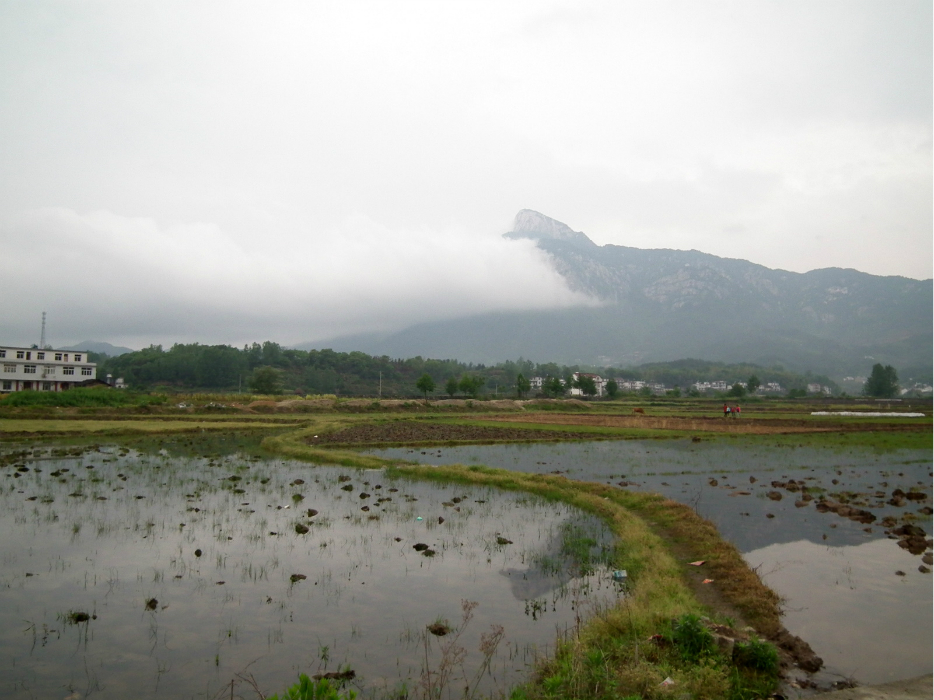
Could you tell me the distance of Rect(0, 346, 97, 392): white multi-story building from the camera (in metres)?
69.6

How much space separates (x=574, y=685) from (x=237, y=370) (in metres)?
132

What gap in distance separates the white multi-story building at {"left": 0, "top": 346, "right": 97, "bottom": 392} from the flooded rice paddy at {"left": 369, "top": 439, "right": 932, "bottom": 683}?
2617 inches

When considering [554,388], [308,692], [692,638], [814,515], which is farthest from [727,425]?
[554,388]

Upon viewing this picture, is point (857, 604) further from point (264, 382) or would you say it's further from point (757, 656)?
point (264, 382)

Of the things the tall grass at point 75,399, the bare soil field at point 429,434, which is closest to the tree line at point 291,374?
the tall grass at point 75,399

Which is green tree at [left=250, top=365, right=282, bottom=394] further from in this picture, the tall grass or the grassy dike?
the grassy dike

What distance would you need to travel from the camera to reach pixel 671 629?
736cm

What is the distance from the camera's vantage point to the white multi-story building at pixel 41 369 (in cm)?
6962

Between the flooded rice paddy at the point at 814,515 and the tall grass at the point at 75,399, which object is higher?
the tall grass at the point at 75,399

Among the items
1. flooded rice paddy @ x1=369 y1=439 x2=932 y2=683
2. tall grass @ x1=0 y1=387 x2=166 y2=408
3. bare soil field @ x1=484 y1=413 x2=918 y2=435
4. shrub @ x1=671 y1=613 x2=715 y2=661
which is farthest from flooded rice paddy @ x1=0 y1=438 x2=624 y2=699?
tall grass @ x1=0 y1=387 x2=166 y2=408

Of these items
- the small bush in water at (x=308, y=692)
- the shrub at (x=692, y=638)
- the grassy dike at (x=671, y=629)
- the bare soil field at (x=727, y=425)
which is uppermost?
the small bush in water at (x=308, y=692)

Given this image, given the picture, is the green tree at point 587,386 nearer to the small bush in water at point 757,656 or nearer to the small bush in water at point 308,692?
the small bush in water at point 757,656

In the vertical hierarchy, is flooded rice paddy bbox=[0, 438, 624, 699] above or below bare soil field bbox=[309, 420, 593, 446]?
above

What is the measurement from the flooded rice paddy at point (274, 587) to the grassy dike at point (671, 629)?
627 mm
